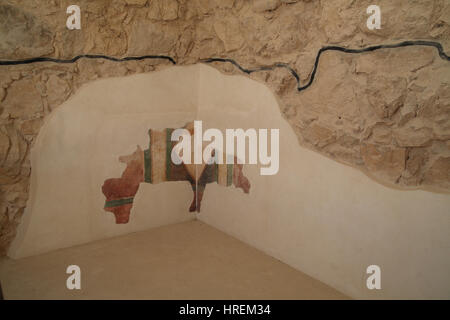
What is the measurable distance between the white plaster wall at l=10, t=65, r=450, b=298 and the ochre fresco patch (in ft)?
0.16

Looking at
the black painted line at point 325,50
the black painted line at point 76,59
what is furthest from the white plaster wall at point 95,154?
the black painted line at point 325,50

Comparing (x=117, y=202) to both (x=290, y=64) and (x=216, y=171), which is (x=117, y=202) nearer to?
(x=216, y=171)

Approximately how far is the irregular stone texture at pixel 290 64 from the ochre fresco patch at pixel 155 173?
1.62ft

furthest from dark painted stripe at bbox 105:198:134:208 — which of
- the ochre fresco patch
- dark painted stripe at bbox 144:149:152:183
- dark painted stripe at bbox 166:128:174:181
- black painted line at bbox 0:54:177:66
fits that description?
black painted line at bbox 0:54:177:66

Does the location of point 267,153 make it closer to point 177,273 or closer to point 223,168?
point 223,168

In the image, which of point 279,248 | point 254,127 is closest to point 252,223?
point 279,248

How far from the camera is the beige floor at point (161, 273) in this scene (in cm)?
191

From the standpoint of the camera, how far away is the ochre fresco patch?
8.14 ft

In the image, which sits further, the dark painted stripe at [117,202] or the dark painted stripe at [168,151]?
the dark painted stripe at [168,151]

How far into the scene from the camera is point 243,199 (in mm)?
2469

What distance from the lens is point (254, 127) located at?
90.6 inches

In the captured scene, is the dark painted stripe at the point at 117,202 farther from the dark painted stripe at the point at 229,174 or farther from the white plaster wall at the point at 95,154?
the dark painted stripe at the point at 229,174

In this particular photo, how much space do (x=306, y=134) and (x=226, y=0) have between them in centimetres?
99
